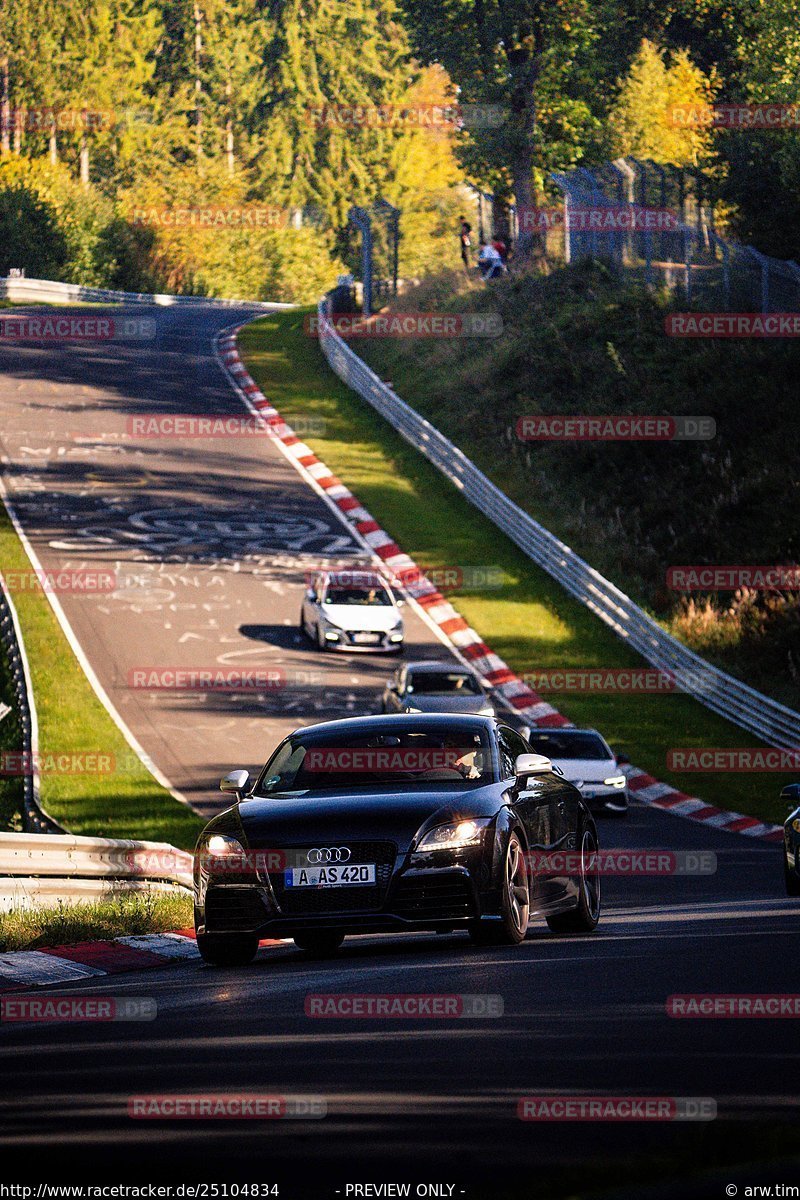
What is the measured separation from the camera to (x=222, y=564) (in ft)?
125

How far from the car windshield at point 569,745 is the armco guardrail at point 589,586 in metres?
4.39

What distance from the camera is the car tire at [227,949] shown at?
1066cm

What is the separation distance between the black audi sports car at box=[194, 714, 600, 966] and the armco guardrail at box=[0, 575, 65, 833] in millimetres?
11528

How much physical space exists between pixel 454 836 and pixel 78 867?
3.94 meters

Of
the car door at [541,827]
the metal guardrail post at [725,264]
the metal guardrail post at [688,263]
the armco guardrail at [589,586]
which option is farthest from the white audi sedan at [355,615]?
the car door at [541,827]

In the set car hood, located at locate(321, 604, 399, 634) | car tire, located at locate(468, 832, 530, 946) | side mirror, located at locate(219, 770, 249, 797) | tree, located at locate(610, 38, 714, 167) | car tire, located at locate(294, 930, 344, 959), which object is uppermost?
tree, located at locate(610, 38, 714, 167)

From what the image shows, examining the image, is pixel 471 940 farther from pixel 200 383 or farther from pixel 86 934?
pixel 200 383

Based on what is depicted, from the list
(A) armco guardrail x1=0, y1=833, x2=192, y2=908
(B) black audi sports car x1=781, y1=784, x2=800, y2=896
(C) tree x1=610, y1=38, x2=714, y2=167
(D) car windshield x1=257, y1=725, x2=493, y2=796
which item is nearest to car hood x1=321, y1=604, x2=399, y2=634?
(B) black audi sports car x1=781, y1=784, x2=800, y2=896

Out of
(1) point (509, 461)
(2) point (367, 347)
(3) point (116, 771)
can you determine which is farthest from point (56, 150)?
(3) point (116, 771)

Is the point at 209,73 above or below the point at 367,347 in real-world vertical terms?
above

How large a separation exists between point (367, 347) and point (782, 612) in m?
27.8

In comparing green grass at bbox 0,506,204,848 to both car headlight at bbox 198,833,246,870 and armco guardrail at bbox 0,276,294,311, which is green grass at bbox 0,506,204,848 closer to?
car headlight at bbox 198,833,246,870

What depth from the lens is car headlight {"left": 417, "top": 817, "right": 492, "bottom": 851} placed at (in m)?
10.2

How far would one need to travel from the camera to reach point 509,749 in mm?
11773
